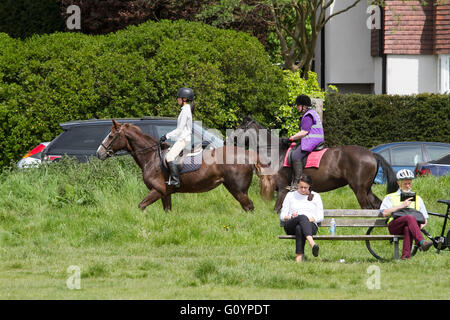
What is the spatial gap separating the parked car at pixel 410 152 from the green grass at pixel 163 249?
3.28 metres

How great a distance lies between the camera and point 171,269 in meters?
11.9

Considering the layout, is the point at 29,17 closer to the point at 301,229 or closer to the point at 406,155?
the point at 406,155

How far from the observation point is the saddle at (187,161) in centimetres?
1619

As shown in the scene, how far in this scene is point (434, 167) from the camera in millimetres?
21516

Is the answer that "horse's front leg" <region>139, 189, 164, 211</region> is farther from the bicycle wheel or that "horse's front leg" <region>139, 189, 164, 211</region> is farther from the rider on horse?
the bicycle wheel

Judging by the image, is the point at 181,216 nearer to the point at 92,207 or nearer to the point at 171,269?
the point at 92,207

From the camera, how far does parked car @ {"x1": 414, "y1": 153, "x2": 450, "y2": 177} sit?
69.3ft

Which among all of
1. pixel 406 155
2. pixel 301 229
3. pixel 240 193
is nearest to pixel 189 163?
pixel 240 193

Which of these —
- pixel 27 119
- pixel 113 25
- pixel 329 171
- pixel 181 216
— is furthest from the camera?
pixel 113 25

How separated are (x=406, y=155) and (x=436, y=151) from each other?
781mm

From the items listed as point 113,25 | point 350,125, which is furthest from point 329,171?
point 113,25

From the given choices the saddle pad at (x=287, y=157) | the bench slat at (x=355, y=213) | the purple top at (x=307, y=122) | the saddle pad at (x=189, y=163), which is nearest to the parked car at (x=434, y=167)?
the saddle pad at (x=287, y=157)

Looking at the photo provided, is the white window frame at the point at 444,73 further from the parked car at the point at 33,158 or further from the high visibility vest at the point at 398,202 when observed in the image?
the high visibility vest at the point at 398,202

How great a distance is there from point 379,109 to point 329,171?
40.6 feet
